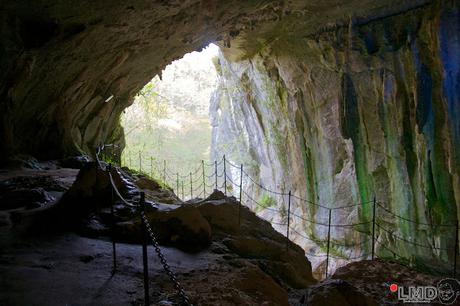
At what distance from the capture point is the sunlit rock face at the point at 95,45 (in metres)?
6.26

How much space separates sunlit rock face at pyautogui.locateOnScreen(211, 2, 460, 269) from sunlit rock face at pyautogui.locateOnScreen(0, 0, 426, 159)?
2.75ft

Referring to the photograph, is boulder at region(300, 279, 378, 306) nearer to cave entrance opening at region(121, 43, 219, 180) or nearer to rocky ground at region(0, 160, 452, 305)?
rocky ground at region(0, 160, 452, 305)

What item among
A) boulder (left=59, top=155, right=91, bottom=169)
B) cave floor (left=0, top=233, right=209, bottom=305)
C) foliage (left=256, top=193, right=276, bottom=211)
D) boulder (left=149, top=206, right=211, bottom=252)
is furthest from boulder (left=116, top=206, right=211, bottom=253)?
foliage (left=256, top=193, right=276, bottom=211)

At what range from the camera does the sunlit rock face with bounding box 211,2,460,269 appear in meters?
9.49

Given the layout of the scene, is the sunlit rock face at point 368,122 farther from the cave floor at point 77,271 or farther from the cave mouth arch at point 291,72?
the cave floor at point 77,271

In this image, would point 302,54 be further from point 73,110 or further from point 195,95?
point 195,95

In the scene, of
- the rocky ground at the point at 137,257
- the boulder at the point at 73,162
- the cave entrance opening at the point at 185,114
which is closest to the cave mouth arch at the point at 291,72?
the boulder at the point at 73,162

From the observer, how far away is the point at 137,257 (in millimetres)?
4754

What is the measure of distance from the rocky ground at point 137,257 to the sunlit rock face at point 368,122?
3518 millimetres

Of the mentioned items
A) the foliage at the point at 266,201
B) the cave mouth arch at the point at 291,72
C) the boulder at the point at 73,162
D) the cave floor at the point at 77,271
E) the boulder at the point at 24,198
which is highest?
the cave mouth arch at the point at 291,72

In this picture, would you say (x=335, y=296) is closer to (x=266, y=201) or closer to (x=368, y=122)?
(x=368, y=122)

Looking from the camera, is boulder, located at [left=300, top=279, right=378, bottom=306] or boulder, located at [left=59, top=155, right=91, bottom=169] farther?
boulder, located at [left=59, top=155, right=91, bottom=169]

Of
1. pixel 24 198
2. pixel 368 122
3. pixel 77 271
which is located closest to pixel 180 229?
pixel 77 271

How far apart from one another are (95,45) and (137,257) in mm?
5187
